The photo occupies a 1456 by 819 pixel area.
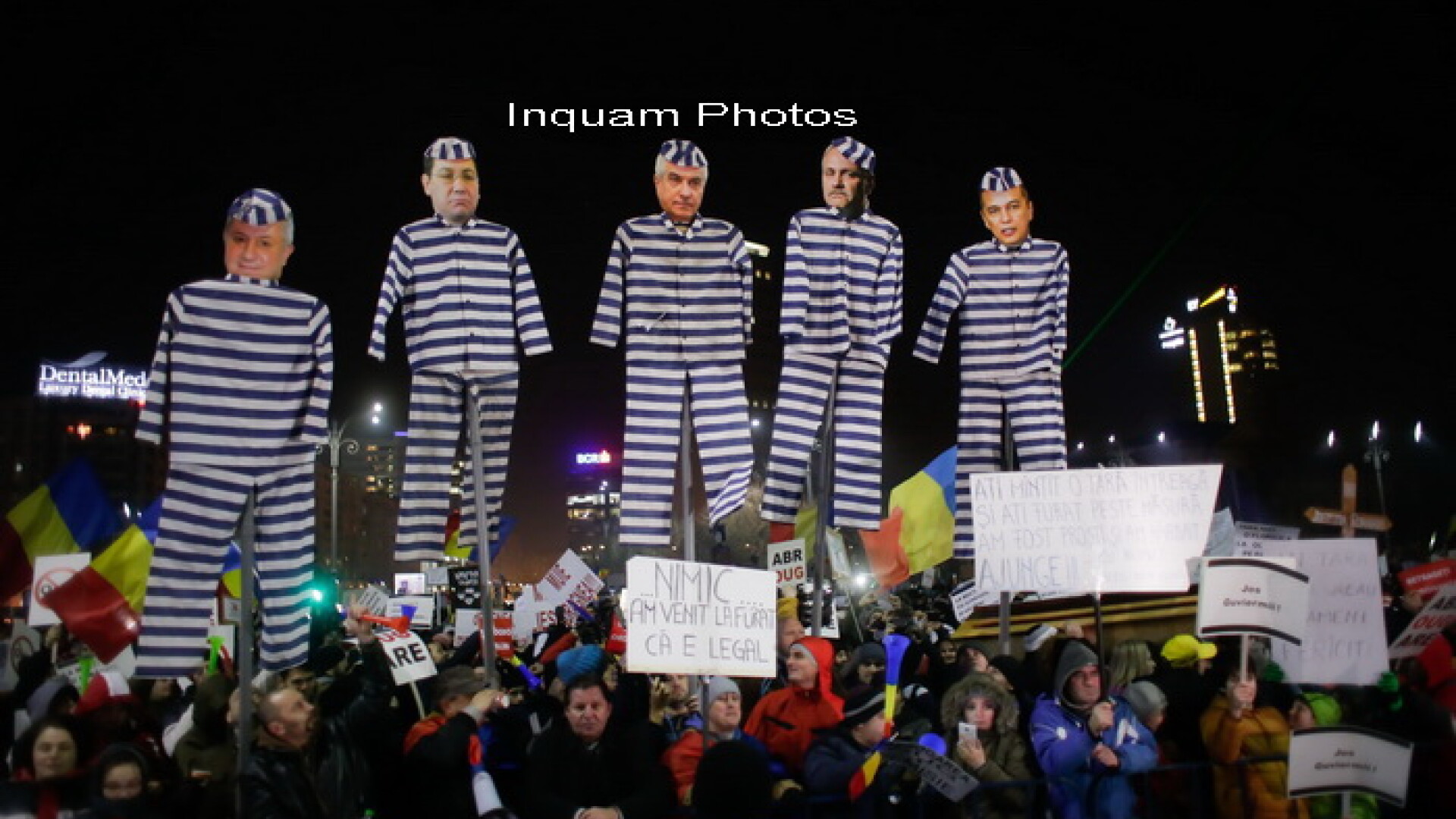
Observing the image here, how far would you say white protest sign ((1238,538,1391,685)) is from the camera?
334 inches

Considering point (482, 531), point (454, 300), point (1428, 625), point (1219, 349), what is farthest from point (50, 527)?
point (1219, 349)

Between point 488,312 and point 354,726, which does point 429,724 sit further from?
point 488,312

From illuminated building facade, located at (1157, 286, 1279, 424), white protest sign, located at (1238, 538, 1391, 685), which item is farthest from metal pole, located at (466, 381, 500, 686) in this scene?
illuminated building facade, located at (1157, 286, 1279, 424)

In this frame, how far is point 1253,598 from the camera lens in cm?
797

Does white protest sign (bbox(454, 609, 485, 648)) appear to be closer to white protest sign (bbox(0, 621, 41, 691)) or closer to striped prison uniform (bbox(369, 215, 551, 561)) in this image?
white protest sign (bbox(0, 621, 41, 691))

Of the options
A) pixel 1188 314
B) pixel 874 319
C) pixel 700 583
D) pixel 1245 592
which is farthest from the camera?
pixel 1188 314

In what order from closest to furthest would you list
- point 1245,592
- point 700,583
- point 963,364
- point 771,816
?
1. point 771,816
2. point 700,583
3. point 1245,592
4. point 963,364

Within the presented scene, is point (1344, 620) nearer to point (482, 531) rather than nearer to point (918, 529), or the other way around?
point (918, 529)

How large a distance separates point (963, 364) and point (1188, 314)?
425 ft

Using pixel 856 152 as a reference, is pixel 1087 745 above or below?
below

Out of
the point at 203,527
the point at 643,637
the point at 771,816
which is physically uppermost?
the point at 203,527

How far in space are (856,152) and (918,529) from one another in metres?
4.63

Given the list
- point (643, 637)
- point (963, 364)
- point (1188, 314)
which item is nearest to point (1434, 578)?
point (963, 364)

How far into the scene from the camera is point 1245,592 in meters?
7.96
